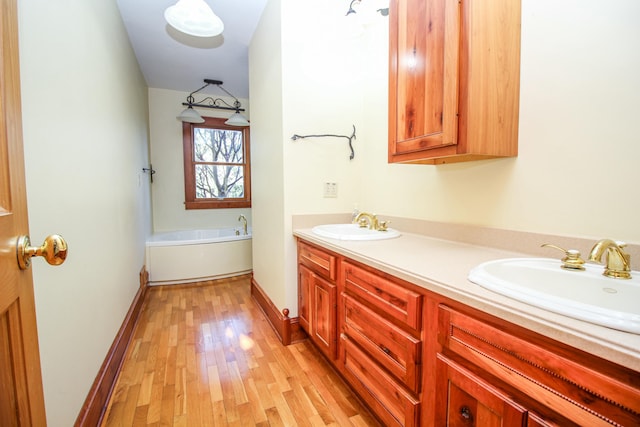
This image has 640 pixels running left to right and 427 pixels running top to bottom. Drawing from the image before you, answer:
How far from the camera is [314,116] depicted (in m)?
2.06

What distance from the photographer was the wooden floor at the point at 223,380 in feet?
4.55

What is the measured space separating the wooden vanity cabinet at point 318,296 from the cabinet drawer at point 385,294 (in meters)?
0.18

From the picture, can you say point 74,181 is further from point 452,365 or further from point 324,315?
point 452,365

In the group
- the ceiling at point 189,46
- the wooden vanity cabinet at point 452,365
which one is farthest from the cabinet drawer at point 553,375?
the ceiling at point 189,46

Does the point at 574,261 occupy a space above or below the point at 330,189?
below

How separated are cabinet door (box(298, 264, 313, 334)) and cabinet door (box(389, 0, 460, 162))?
902 millimetres

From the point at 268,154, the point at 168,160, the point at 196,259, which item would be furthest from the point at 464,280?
the point at 168,160

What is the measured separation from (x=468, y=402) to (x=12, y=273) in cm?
111

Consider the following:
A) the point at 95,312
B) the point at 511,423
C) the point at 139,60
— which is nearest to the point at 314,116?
the point at 95,312

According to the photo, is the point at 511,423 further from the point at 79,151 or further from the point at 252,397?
the point at 79,151

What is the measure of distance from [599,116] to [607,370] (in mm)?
853

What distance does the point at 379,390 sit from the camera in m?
1.18

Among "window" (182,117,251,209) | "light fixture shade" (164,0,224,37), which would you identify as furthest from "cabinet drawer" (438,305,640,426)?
"window" (182,117,251,209)

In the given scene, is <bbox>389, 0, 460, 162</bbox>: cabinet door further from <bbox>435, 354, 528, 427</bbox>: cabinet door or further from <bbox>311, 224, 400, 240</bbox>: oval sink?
<bbox>435, 354, 528, 427</bbox>: cabinet door
